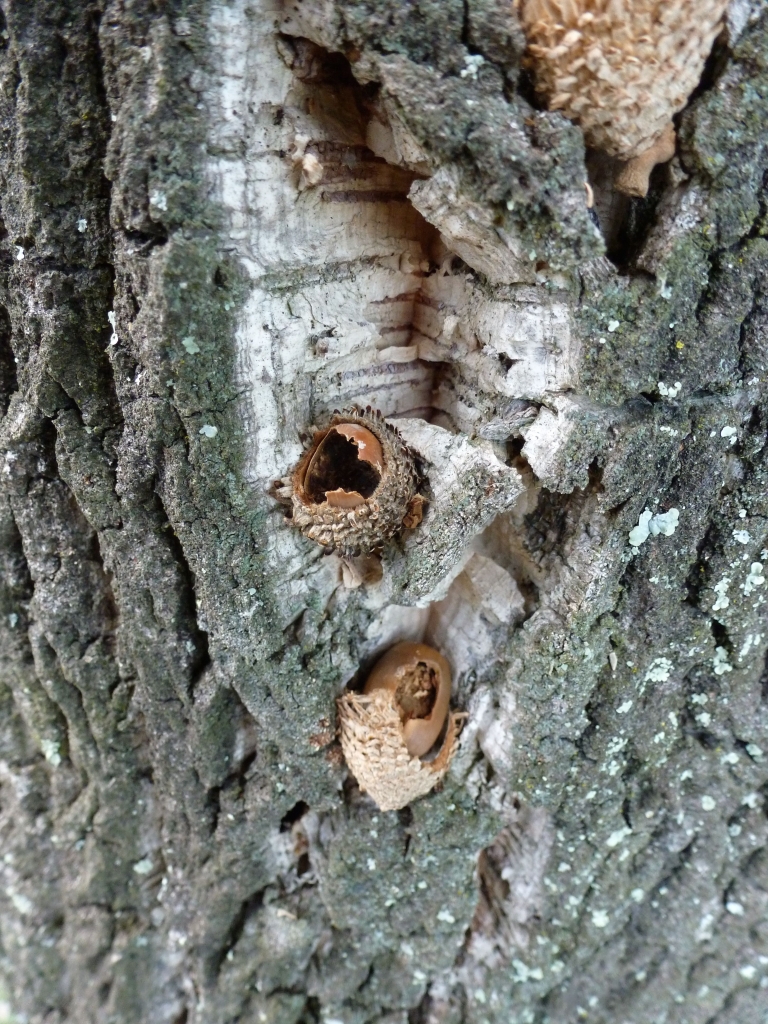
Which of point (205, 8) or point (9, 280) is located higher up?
point (205, 8)

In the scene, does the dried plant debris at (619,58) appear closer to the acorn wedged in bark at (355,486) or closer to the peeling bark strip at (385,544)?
the peeling bark strip at (385,544)

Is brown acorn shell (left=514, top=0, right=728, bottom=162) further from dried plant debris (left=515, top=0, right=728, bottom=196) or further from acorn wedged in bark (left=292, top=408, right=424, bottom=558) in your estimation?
acorn wedged in bark (left=292, top=408, right=424, bottom=558)

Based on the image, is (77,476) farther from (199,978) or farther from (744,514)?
(199,978)

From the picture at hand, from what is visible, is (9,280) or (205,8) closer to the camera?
(205,8)

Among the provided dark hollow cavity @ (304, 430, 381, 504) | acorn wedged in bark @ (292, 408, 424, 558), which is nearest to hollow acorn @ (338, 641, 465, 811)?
acorn wedged in bark @ (292, 408, 424, 558)

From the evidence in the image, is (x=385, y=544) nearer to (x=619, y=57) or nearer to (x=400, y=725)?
(x=400, y=725)

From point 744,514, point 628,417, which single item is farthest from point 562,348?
point 744,514
